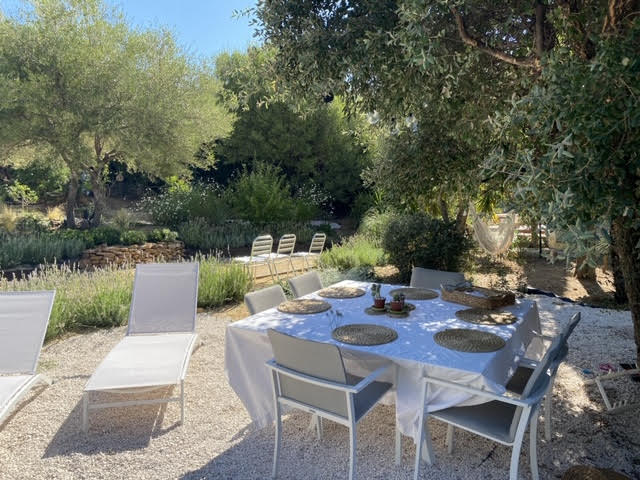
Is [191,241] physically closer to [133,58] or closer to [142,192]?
[133,58]

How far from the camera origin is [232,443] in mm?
2818

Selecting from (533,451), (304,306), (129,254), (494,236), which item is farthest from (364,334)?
(129,254)

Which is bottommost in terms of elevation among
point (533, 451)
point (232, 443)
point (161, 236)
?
point (232, 443)

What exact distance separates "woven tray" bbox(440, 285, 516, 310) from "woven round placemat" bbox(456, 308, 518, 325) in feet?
0.22

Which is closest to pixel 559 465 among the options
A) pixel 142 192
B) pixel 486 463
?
pixel 486 463

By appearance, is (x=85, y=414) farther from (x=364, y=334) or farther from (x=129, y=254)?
(x=129, y=254)

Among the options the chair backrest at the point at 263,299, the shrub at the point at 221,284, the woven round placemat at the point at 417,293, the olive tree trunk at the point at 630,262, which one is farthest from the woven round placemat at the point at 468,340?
the shrub at the point at 221,284

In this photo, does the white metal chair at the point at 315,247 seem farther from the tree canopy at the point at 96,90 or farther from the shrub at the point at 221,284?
the tree canopy at the point at 96,90

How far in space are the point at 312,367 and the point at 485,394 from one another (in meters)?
0.86

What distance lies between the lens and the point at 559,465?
252 centimetres

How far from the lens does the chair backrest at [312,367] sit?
7.33ft

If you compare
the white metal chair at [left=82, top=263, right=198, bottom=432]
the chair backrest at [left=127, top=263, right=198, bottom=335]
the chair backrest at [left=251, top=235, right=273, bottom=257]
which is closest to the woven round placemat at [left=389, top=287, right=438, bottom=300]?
the white metal chair at [left=82, top=263, right=198, bottom=432]

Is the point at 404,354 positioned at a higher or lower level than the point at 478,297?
lower

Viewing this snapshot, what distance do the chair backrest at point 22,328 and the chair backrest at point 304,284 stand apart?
1.99m
